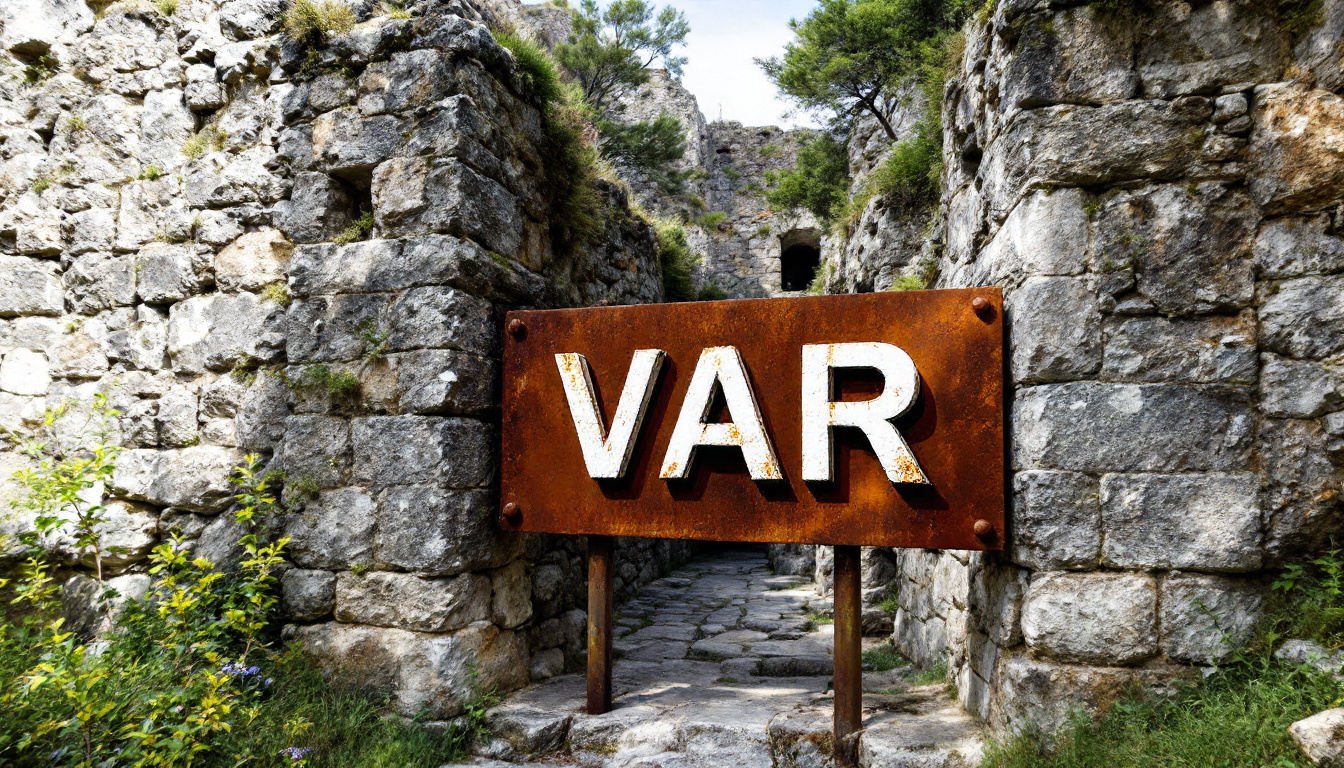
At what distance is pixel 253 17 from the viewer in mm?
3820

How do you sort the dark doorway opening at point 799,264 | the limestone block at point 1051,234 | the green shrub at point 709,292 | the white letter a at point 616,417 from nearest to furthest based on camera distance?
1. the limestone block at point 1051,234
2. the white letter a at point 616,417
3. the green shrub at point 709,292
4. the dark doorway opening at point 799,264

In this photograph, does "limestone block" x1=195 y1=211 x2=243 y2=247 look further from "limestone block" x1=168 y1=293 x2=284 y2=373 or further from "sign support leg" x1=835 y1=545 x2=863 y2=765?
"sign support leg" x1=835 y1=545 x2=863 y2=765

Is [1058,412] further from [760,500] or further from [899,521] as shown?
[760,500]

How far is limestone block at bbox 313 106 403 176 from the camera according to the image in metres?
3.49

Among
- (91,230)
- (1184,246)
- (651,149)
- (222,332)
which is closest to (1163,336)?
(1184,246)

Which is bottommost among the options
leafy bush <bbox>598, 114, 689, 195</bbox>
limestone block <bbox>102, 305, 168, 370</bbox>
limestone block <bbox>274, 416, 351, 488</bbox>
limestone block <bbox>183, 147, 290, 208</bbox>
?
limestone block <bbox>274, 416, 351, 488</bbox>

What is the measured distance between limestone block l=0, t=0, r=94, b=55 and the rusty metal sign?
322 cm

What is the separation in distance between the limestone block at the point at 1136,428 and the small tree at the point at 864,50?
5667 mm

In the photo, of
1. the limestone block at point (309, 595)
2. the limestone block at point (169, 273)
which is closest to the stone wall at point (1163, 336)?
the limestone block at point (309, 595)

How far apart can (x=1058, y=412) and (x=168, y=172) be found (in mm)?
4436

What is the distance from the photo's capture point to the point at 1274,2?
2.48 m

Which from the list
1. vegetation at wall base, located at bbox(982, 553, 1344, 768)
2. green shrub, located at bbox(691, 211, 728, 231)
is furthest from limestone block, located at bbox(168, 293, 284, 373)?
green shrub, located at bbox(691, 211, 728, 231)

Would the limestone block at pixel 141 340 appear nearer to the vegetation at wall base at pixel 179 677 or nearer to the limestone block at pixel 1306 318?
the vegetation at wall base at pixel 179 677

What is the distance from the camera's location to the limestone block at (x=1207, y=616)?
92.9 inches
